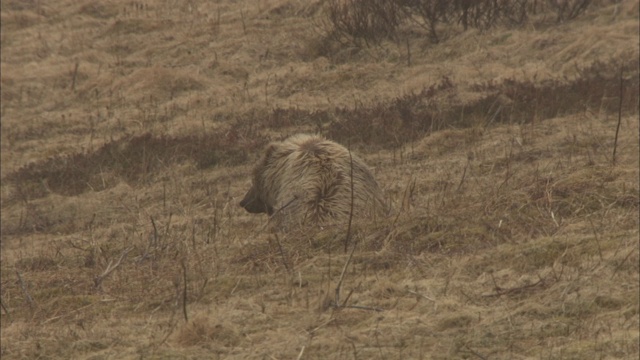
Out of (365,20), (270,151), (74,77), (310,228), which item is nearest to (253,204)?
(270,151)

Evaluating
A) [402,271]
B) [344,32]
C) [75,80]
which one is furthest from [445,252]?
[75,80]

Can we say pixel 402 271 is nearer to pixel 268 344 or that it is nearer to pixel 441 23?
pixel 268 344

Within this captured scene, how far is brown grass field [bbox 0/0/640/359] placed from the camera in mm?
5543

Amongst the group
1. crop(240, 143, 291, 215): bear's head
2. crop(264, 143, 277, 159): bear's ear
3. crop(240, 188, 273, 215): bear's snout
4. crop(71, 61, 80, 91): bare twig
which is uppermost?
crop(264, 143, 277, 159): bear's ear

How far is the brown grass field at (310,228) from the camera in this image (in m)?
5.54

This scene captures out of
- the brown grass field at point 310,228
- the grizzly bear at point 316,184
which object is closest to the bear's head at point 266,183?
the grizzly bear at point 316,184

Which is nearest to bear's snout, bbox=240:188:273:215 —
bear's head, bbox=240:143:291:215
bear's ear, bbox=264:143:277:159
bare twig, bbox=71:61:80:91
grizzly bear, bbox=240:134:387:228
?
bear's head, bbox=240:143:291:215

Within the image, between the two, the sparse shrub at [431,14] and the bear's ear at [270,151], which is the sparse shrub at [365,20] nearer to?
the sparse shrub at [431,14]

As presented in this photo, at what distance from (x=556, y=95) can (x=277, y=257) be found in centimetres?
669

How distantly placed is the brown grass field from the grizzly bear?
34cm

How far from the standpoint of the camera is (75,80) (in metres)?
17.4

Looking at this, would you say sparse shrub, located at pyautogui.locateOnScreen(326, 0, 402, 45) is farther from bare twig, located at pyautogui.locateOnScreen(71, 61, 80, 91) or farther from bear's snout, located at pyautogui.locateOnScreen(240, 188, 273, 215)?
bear's snout, located at pyautogui.locateOnScreen(240, 188, 273, 215)

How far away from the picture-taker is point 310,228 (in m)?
7.43

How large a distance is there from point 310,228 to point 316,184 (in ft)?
1.80
